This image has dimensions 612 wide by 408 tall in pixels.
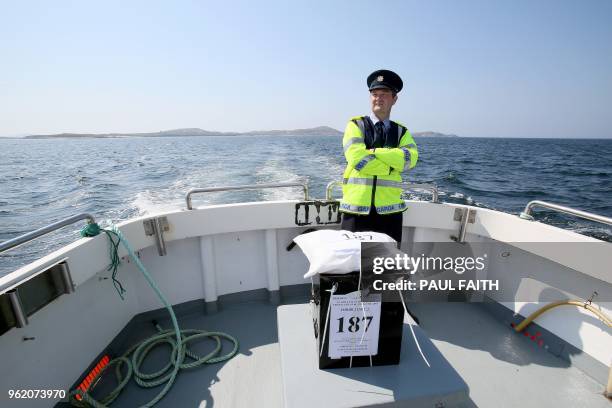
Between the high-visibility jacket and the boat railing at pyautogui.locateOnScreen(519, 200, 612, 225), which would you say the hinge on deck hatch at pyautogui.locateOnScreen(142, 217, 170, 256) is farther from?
the boat railing at pyautogui.locateOnScreen(519, 200, 612, 225)

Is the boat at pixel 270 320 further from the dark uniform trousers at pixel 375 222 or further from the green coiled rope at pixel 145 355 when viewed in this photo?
the dark uniform trousers at pixel 375 222

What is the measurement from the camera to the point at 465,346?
8.02ft

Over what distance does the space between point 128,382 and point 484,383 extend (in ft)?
8.32

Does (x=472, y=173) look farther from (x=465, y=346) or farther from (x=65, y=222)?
(x=65, y=222)

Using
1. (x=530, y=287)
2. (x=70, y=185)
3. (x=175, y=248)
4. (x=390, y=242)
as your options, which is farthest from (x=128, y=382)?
(x=70, y=185)

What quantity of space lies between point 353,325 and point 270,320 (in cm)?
163

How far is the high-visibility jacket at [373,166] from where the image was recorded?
212 cm

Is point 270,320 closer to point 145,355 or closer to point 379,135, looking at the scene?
point 145,355

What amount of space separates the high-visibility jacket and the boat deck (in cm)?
103

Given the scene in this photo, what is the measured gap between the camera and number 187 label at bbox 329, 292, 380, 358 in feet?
4.34

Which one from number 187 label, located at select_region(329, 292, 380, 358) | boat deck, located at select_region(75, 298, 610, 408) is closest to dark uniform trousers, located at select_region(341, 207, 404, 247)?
boat deck, located at select_region(75, 298, 610, 408)
